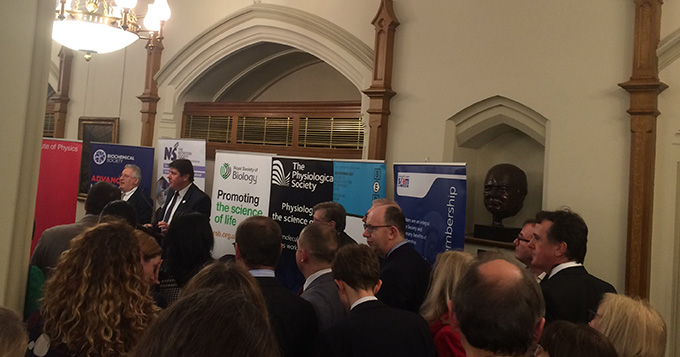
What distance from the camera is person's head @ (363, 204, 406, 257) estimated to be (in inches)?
149

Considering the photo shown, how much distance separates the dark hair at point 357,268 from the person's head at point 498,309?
32.2 inches

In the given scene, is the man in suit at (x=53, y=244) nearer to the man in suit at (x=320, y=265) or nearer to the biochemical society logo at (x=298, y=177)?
the man in suit at (x=320, y=265)

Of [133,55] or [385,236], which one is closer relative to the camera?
[385,236]

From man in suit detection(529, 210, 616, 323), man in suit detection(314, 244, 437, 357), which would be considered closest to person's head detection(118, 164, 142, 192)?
man in suit detection(529, 210, 616, 323)

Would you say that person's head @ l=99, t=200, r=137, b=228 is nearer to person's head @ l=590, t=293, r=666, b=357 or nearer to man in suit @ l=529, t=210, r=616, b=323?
man in suit @ l=529, t=210, r=616, b=323

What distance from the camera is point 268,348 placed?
2.78ft

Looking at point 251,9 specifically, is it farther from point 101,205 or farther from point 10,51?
point 10,51

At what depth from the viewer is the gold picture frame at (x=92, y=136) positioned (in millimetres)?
8922

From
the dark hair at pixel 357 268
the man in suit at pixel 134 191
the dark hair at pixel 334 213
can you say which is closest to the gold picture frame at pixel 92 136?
the man in suit at pixel 134 191

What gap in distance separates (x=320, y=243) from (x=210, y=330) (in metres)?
2.13

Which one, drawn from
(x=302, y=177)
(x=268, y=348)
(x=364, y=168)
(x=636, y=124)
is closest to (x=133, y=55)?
(x=302, y=177)

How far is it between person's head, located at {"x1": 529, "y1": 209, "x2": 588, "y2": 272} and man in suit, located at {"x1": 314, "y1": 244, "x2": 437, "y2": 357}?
1.32 m

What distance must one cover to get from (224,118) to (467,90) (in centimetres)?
391

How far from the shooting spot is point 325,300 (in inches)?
111
